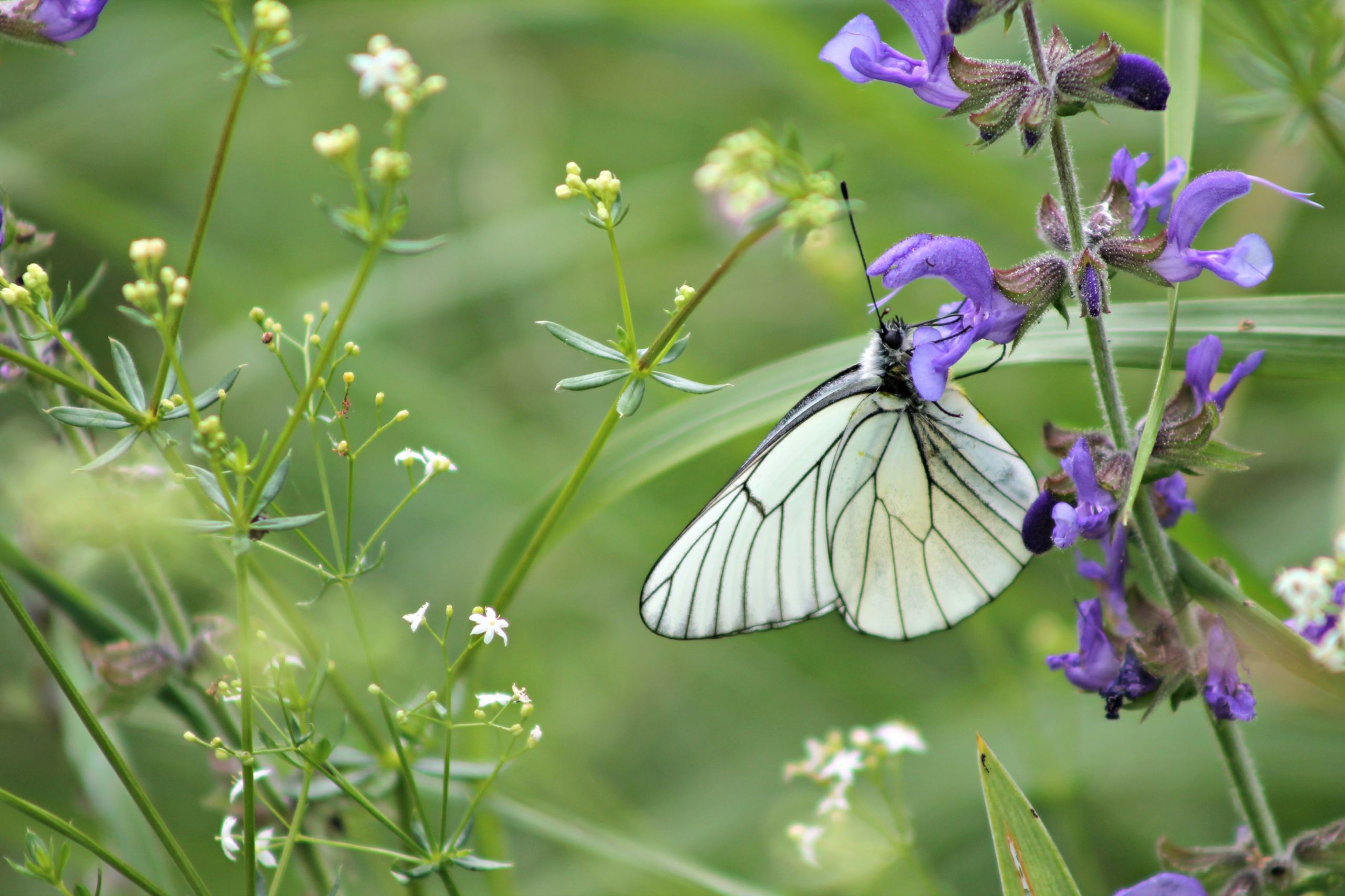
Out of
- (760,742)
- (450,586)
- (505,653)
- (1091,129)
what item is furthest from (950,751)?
(1091,129)

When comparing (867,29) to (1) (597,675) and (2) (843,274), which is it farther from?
(1) (597,675)

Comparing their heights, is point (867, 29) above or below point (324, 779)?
above

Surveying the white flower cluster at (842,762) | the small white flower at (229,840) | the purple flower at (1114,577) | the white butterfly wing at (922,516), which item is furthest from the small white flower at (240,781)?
the purple flower at (1114,577)

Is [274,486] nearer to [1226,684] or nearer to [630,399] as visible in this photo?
[630,399]

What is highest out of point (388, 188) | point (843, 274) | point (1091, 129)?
point (1091, 129)

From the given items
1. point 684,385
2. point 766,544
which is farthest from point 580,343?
point 766,544

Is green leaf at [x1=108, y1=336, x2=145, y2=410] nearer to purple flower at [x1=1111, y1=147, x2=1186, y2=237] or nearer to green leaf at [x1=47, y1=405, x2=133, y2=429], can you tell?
green leaf at [x1=47, y1=405, x2=133, y2=429]

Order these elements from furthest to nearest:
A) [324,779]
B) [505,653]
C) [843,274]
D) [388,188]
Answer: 1. [505,653]
2. [843,274]
3. [324,779]
4. [388,188]

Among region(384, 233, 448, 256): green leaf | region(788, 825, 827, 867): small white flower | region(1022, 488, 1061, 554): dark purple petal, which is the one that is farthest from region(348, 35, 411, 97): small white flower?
region(788, 825, 827, 867): small white flower
